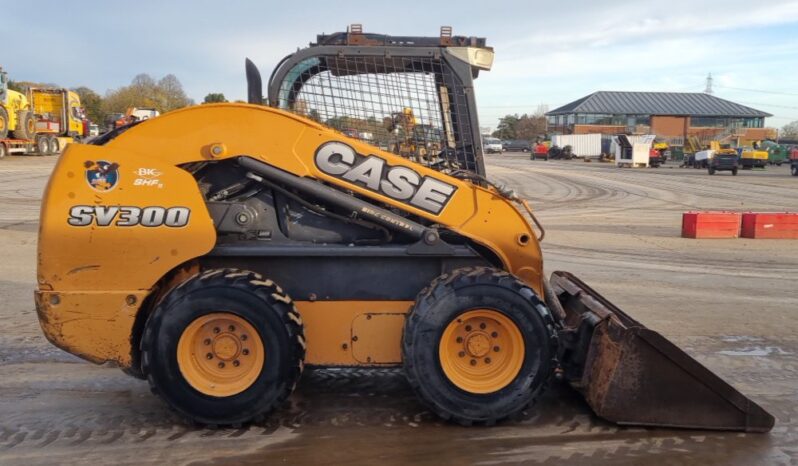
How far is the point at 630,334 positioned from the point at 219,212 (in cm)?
264

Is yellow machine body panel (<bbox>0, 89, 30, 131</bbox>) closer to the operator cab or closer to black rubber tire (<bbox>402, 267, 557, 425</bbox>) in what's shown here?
the operator cab

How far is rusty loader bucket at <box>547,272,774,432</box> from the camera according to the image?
166 inches

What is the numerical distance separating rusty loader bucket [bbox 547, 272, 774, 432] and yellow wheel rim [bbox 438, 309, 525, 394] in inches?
20.7

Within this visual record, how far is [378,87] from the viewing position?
4.80 metres

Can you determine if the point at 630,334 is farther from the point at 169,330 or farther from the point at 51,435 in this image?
the point at 51,435

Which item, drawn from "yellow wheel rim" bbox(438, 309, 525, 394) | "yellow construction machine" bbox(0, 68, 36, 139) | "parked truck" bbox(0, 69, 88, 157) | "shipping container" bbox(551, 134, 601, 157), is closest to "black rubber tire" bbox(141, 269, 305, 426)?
"yellow wheel rim" bbox(438, 309, 525, 394)

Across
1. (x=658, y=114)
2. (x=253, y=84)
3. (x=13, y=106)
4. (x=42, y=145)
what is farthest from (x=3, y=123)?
(x=658, y=114)

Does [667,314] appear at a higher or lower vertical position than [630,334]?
lower

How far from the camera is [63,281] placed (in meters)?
4.23

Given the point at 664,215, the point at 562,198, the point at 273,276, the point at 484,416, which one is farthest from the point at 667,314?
the point at 562,198

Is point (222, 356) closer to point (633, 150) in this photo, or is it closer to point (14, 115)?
point (14, 115)

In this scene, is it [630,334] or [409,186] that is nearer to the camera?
[630,334]

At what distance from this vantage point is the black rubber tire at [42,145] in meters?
37.0

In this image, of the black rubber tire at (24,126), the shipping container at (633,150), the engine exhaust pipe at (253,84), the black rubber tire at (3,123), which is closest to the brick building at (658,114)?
the shipping container at (633,150)
